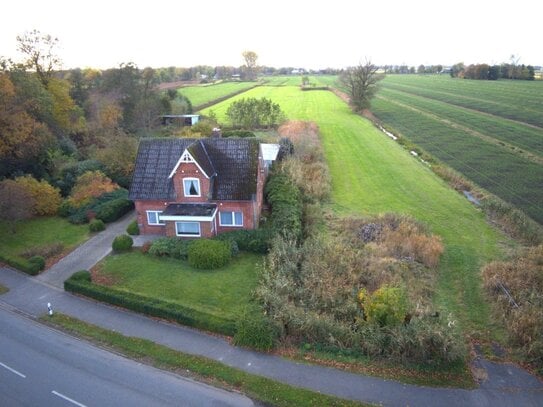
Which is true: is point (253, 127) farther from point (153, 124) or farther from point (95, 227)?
point (95, 227)

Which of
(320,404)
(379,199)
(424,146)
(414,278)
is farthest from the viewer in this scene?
(424,146)

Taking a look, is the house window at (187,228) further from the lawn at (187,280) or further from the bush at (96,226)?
the bush at (96,226)

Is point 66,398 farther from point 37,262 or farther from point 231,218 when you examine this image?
point 231,218

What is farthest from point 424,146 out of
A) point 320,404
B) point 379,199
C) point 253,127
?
point 320,404

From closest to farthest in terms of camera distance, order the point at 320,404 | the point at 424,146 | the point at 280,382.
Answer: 1. the point at 320,404
2. the point at 280,382
3. the point at 424,146

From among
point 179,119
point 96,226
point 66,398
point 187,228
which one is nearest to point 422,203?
point 187,228

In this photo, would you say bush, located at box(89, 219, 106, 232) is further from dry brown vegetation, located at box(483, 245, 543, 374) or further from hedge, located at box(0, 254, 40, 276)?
dry brown vegetation, located at box(483, 245, 543, 374)

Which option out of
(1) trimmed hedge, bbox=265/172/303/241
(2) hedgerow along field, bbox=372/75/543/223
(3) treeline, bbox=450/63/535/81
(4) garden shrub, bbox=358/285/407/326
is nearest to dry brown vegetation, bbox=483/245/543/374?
(4) garden shrub, bbox=358/285/407/326
